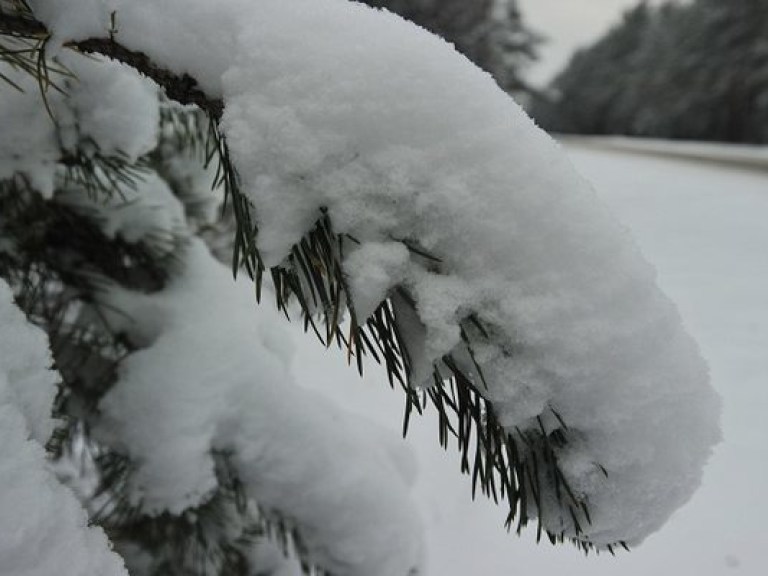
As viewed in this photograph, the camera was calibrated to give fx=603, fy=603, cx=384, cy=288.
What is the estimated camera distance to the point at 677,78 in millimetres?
27297

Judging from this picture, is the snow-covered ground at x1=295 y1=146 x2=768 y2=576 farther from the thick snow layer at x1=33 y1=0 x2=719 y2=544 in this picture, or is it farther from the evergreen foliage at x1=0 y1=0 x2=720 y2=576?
the thick snow layer at x1=33 y1=0 x2=719 y2=544

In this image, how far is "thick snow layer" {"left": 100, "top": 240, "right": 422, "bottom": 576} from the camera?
126 centimetres

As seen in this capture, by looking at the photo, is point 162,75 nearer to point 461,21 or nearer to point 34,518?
point 34,518

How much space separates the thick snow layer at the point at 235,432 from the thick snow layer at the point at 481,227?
0.88 meters

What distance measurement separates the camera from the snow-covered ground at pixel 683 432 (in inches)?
115

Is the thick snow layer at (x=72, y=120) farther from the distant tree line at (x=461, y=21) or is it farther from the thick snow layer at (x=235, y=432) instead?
the distant tree line at (x=461, y=21)

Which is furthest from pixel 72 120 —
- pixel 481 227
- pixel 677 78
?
pixel 677 78

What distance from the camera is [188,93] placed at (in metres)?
0.60

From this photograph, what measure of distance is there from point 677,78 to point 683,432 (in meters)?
31.3

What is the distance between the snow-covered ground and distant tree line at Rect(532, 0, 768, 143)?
63.2 ft

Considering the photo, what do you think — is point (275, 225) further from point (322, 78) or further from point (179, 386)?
point (179, 386)

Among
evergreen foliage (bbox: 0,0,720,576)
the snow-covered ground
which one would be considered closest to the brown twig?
evergreen foliage (bbox: 0,0,720,576)

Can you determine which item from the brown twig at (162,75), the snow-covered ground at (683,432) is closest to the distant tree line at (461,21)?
the snow-covered ground at (683,432)

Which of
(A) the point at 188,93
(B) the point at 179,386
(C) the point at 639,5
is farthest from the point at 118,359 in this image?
(C) the point at 639,5
